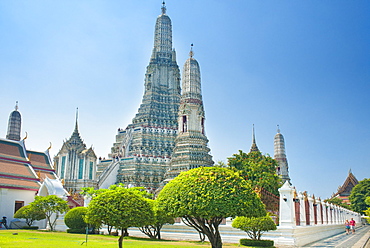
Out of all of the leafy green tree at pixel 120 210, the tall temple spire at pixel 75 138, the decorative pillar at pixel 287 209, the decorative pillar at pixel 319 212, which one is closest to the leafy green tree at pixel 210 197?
the leafy green tree at pixel 120 210

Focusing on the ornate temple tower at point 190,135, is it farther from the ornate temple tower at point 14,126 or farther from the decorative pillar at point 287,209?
the decorative pillar at point 287,209

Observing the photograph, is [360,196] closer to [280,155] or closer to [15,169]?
[280,155]

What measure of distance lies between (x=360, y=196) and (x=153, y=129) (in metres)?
35.1

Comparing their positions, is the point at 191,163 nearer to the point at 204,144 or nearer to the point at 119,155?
the point at 204,144

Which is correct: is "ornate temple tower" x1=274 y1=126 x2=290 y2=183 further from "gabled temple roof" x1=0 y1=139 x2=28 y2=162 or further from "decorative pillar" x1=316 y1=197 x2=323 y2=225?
"gabled temple roof" x1=0 y1=139 x2=28 y2=162

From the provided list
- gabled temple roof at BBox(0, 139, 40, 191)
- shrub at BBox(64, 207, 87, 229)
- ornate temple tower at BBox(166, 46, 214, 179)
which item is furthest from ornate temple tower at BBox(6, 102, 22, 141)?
shrub at BBox(64, 207, 87, 229)

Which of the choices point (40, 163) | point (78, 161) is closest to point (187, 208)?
point (40, 163)

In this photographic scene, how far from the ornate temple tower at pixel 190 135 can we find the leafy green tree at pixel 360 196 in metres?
28.7

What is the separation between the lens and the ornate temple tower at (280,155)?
234ft

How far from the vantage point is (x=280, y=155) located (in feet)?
242

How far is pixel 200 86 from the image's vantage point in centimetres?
4972

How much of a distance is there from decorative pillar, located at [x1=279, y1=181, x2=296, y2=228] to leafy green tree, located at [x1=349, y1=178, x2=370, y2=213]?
151 ft

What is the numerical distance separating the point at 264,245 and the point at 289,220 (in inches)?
101

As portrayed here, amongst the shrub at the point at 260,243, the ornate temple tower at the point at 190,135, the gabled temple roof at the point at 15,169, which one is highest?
the ornate temple tower at the point at 190,135
